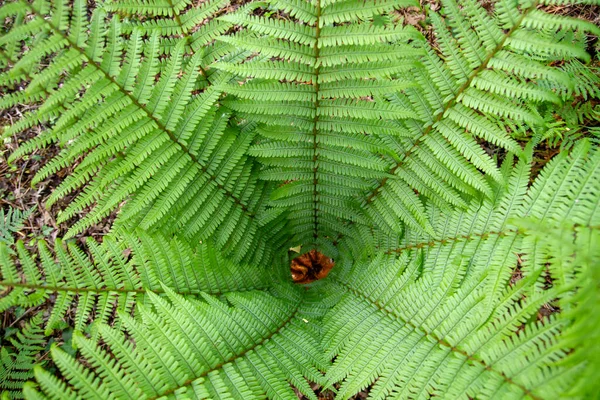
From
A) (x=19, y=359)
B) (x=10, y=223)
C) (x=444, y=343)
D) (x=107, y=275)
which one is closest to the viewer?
(x=444, y=343)

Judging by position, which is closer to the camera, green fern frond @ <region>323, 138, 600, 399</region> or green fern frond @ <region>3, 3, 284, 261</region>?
green fern frond @ <region>323, 138, 600, 399</region>

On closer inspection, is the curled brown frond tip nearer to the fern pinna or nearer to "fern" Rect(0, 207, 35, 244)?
the fern pinna

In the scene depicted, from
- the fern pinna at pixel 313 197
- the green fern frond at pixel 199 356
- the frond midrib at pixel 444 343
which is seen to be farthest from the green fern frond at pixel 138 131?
the frond midrib at pixel 444 343

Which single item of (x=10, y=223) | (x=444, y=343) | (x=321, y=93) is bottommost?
(x=10, y=223)

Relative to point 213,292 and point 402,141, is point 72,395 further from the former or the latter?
point 402,141

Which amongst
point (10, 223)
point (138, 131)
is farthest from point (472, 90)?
point (10, 223)

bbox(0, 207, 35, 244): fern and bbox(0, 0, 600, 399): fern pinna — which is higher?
bbox(0, 0, 600, 399): fern pinna

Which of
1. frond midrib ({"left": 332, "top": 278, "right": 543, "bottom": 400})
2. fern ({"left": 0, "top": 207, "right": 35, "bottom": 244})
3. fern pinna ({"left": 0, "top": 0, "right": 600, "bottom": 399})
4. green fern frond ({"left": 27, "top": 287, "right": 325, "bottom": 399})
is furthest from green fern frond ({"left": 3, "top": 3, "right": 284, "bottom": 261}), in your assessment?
fern ({"left": 0, "top": 207, "right": 35, "bottom": 244})

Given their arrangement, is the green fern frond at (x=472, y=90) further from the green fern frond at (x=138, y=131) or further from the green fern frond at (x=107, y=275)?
the green fern frond at (x=107, y=275)

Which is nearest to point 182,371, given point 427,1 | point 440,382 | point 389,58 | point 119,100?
point 440,382

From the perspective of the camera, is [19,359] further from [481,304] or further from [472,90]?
[472,90]
